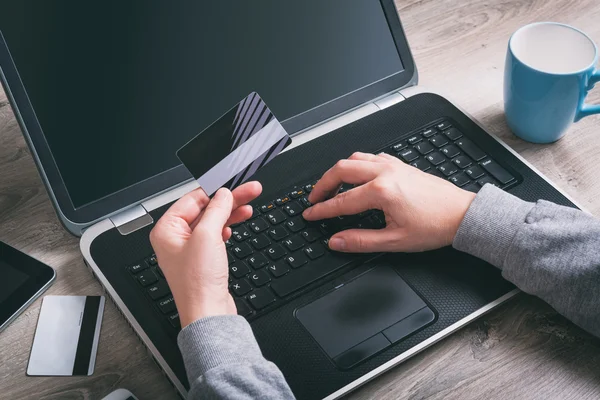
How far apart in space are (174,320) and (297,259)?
158mm

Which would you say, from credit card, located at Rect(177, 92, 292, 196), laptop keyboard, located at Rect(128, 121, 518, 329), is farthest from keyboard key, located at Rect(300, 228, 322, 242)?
credit card, located at Rect(177, 92, 292, 196)

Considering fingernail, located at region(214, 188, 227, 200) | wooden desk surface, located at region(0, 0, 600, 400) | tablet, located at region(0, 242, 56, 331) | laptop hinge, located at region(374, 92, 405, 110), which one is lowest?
wooden desk surface, located at region(0, 0, 600, 400)

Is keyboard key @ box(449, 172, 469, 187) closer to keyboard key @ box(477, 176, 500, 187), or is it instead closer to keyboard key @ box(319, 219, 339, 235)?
keyboard key @ box(477, 176, 500, 187)

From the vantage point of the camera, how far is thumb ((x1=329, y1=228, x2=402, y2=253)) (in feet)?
Result: 2.68

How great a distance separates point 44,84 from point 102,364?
0.32 metres

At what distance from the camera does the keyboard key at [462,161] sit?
36.4 inches

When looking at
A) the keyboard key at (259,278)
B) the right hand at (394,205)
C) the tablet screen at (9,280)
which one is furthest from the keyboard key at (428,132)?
the tablet screen at (9,280)

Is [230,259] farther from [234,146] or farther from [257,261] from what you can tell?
[234,146]

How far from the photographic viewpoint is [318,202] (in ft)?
2.89

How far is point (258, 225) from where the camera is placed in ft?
2.79

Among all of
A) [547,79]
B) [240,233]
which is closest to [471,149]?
[547,79]

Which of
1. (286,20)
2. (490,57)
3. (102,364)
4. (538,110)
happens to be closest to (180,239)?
(102,364)

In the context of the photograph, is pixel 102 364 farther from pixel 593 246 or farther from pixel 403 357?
pixel 593 246

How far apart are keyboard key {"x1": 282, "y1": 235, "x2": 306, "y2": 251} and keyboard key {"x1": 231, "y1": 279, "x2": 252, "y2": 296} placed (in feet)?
0.23
